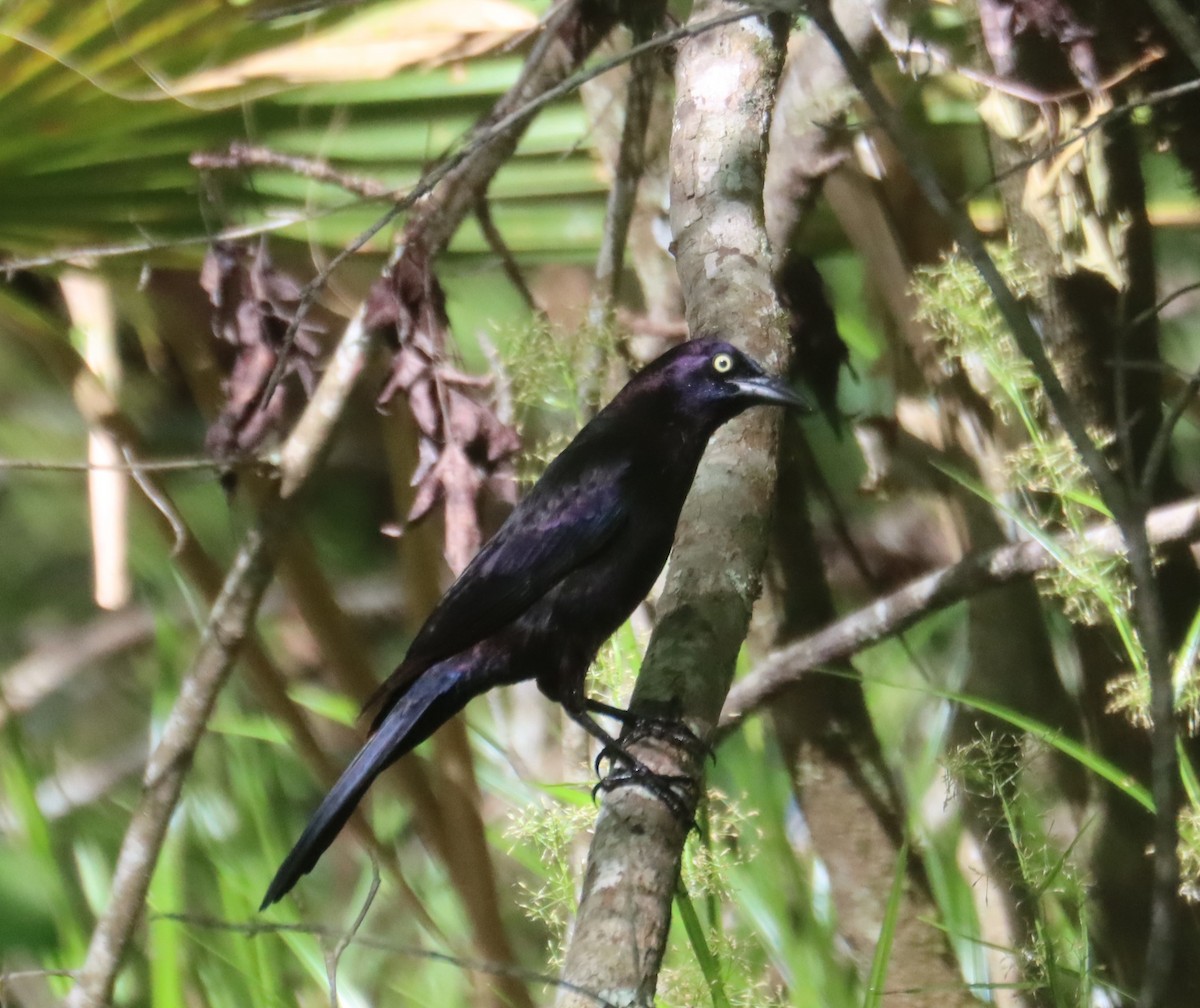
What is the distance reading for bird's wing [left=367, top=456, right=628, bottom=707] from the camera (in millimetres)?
2439

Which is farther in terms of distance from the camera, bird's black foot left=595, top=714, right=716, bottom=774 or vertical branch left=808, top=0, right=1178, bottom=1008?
bird's black foot left=595, top=714, right=716, bottom=774

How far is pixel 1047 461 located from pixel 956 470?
1.21 m

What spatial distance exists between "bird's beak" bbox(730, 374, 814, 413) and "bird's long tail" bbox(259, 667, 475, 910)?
79 cm

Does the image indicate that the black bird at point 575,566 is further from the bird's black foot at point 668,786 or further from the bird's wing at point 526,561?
the bird's black foot at point 668,786

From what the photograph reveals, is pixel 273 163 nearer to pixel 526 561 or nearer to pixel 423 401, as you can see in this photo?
pixel 423 401

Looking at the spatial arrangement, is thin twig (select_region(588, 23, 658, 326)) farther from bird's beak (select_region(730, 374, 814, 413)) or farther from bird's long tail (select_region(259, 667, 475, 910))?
bird's long tail (select_region(259, 667, 475, 910))

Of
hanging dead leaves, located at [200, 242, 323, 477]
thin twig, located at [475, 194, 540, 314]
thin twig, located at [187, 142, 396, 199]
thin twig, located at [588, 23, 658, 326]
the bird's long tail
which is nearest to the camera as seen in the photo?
the bird's long tail

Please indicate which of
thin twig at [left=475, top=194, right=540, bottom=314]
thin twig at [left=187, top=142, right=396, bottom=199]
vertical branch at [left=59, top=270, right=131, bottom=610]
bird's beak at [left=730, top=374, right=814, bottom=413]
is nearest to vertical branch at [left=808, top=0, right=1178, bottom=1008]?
bird's beak at [left=730, top=374, right=814, bottom=413]

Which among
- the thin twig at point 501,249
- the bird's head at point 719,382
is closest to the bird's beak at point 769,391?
the bird's head at point 719,382

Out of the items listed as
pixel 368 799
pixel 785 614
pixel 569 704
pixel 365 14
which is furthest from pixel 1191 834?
pixel 368 799

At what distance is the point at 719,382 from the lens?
8.05 feet

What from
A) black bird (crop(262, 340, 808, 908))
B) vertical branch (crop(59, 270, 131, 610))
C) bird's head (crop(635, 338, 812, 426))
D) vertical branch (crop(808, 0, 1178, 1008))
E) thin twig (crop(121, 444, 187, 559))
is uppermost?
vertical branch (crop(59, 270, 131, 610))

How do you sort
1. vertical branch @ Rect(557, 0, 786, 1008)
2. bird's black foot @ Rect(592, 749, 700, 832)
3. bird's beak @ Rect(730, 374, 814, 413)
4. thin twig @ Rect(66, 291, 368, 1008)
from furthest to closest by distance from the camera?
thin twig @ Rect(66, 291, 368, 1008) → bird's beak @ Rect(730, 374, 814, 413) → bird's black foot @ Rect(592, 749, 700, 832) → vertical branch @ Rect(557, 0, 786, 1008)

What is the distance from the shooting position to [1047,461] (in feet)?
6.89
